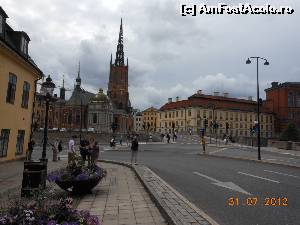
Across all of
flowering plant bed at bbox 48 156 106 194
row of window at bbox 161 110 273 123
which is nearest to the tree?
row of window at bbox 161 110 273 123

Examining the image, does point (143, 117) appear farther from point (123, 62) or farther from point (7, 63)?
point (7, 63)

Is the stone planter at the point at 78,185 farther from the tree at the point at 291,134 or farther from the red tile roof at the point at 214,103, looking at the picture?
the red tile roof at the point at 214,103

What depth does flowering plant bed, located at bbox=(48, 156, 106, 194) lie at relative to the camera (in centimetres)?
1048

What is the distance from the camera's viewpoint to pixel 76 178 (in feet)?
34.4

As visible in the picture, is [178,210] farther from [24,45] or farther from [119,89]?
[119,89]

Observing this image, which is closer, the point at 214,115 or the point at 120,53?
the point at 214,115

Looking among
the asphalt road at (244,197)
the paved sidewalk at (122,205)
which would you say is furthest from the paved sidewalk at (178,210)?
the asphalt road at (244,197)

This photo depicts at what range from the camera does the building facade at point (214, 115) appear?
12031 cm

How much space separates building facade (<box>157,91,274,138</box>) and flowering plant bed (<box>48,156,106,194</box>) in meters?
108

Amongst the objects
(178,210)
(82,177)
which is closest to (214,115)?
(82,177)

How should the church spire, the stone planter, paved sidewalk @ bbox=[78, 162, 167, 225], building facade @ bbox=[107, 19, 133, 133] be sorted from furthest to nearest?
the church spire, building facade @ bbox=[107, 19, 133, 133], the stone planter, paved sidewalk @ bbox=[78, 162, 167, 225]

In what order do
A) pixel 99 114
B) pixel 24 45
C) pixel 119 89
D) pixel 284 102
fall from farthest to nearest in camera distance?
pixel 119 89, pixel 284 102, pixel 99 114, pixel 24 45

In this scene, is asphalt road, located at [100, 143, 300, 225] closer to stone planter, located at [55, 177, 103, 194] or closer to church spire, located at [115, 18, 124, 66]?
stone planter, located at [55, 177, 103, 194]

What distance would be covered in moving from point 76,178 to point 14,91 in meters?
13.8
